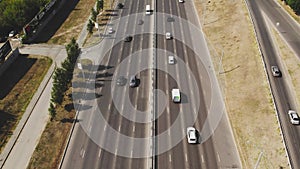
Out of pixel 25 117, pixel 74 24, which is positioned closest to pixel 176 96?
pixel 25 117

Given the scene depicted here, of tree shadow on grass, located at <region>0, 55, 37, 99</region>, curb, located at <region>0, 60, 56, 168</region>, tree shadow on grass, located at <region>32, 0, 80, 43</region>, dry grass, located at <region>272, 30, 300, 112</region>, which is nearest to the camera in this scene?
curb, located at <region>0, 60, 56, 168</region>

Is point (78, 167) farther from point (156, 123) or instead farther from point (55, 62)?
point (55, 62)

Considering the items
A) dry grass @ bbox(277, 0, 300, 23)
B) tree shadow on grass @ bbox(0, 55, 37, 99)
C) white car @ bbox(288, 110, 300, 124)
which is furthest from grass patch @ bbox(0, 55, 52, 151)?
dry grass @ bbox(277, 0, 300, 23)

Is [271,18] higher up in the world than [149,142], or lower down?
higher up

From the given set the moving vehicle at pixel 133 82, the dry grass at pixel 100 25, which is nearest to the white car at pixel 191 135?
the moving vehicle at pixel 133 82

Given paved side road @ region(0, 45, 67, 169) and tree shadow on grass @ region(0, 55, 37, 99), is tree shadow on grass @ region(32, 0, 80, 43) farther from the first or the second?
paved side road @ region(0, 45, 67, 169)

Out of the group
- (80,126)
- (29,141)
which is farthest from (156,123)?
(29,141)

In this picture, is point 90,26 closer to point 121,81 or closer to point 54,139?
point 121,81
